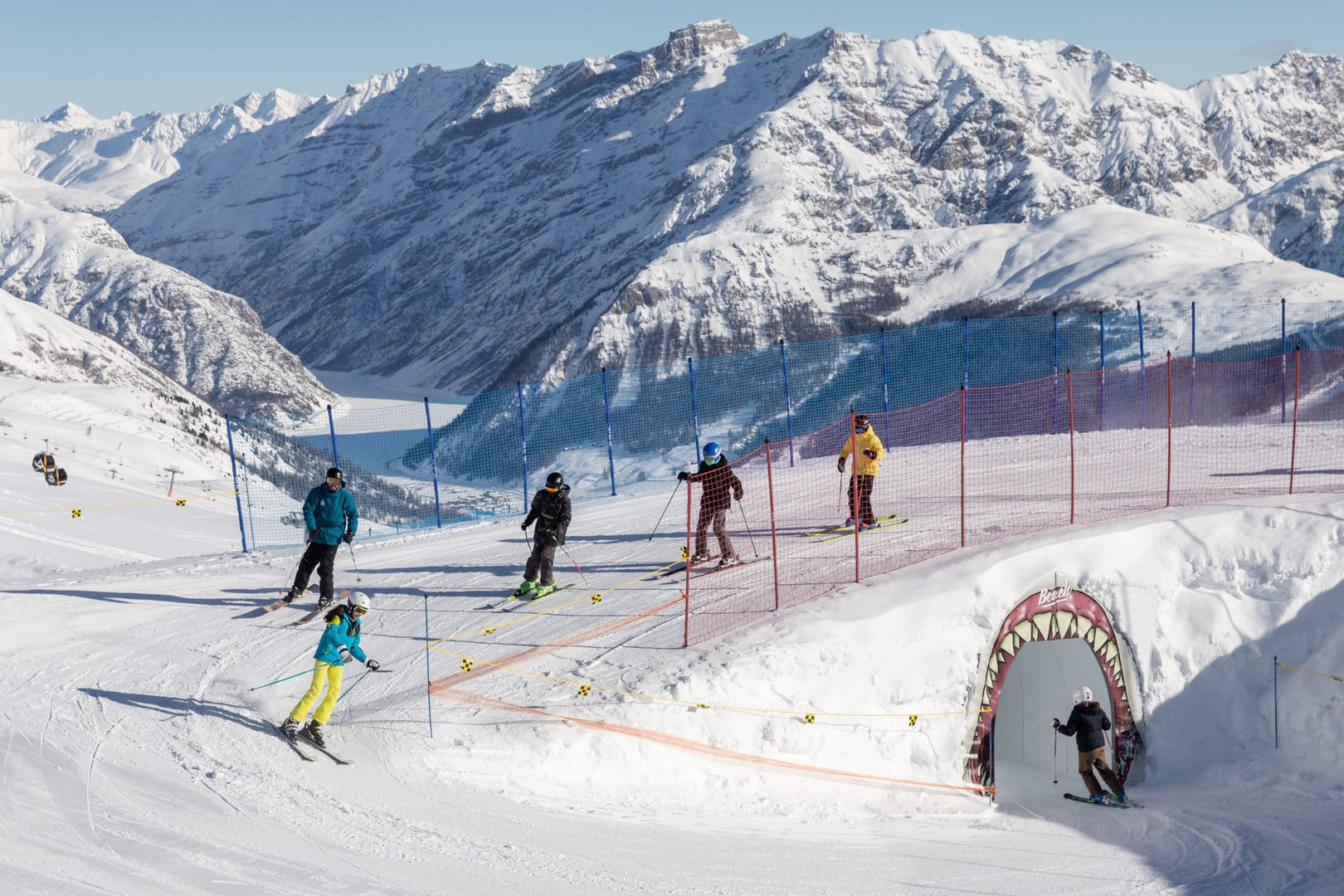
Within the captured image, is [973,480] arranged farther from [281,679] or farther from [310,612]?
[281,679]

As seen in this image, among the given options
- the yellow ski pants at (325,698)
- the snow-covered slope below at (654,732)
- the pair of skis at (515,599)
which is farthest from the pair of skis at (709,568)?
the yellow ski pants at (325,698)

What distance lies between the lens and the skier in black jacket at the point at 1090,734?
1353 centimetres

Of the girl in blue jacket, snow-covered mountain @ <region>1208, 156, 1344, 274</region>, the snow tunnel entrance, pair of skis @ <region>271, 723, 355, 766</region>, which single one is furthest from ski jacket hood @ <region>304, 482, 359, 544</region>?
snow-covered mountain @ <region>1208, 156, 1344, 274</region>

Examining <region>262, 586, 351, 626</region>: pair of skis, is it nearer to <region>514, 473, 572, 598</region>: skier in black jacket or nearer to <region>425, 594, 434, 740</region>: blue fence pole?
<region>425, 594, 434, 740</region>: blue fence pole

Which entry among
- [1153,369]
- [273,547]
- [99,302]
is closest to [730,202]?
[99,302]

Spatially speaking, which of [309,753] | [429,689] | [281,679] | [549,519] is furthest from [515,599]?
[309,753]

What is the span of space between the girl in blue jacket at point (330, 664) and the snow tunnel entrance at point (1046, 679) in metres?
7.33

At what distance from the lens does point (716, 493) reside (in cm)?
1463

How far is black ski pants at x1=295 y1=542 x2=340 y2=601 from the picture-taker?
13.8 metres

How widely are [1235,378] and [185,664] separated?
28.1 m

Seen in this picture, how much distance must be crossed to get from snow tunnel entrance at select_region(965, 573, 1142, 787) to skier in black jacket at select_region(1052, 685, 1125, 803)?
0.89m

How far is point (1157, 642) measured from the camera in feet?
51.0

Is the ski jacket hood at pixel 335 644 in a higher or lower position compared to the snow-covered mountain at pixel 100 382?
lower

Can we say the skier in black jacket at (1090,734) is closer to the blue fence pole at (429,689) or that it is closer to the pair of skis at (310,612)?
the blue fence pole at (429,689)
